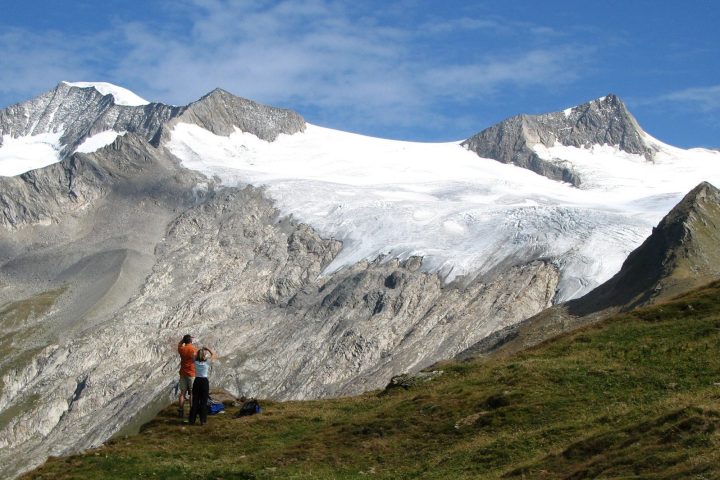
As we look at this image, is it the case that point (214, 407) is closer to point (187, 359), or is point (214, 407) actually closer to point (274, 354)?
point (187, 359)

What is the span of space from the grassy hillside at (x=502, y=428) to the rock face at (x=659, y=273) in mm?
65289

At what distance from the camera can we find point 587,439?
2925cm

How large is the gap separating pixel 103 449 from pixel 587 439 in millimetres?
17468

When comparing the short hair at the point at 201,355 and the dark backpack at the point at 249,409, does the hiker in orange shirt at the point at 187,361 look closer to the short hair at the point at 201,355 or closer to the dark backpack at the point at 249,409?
the short hair at the point at 201,355

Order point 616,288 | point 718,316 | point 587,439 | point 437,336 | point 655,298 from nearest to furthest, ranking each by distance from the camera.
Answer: point 587,439
point 718,316
point 655,298
point 616,288
point 437,336

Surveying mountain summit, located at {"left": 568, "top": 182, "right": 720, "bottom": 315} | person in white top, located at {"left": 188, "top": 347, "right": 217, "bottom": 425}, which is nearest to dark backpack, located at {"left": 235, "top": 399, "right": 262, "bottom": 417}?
person in white top, located at {"left": 188, "top": 347, "right": 217, "bottom": 425}

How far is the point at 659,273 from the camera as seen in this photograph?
126 meters

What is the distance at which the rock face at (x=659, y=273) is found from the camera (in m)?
113

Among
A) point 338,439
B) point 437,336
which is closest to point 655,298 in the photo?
point 437,336

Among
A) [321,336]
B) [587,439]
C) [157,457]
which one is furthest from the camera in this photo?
[321,336]

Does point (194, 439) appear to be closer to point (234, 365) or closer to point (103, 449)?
point (103, 449)

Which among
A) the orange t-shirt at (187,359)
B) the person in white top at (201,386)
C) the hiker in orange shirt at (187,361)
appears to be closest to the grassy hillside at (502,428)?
the person in white top at (201,386)

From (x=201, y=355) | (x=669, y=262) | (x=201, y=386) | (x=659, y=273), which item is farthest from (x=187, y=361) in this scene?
(x=669, y=262)

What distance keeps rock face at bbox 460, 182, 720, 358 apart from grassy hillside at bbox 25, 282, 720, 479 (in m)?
65.3
